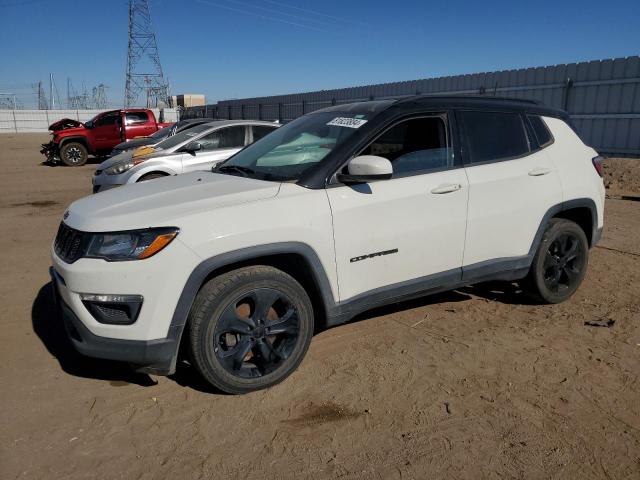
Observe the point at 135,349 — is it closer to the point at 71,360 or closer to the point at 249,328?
the point at 249,328

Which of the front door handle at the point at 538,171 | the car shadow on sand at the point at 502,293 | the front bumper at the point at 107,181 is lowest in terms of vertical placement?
the car shadow on sand at the point at 502,293

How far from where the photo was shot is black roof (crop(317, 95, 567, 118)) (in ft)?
11.7

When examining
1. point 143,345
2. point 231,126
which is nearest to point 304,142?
point 143,345

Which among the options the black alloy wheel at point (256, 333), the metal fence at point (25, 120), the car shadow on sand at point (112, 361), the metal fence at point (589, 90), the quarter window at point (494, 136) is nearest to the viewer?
the black alloy wheel at point (256, 333)

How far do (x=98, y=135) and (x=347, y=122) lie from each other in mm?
16632

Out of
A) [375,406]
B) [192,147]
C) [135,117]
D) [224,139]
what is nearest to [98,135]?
[135,117]

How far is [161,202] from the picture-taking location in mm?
3023

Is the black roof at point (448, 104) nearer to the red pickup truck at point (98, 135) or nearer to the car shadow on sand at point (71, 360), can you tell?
the car shadow on sand at point (71, 360)

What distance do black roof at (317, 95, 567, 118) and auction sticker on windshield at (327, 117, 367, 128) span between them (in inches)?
4.1

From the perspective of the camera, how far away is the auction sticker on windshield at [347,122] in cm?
345

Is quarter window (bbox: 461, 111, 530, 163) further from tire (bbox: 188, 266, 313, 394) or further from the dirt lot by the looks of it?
tire (bbox: 188, 266, 313, 394)

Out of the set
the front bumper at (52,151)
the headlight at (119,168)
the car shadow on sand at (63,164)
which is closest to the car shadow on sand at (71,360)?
the headlight at (119,168)

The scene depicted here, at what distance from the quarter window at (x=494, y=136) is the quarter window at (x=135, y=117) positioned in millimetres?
16270

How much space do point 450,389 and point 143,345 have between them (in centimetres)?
184
